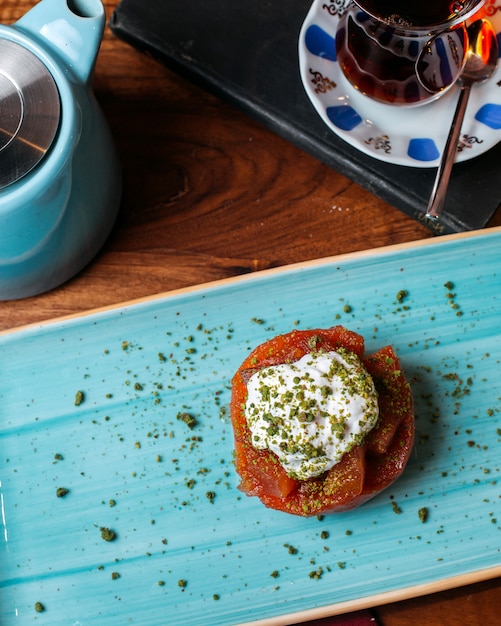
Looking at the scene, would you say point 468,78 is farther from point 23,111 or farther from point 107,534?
point 107,534

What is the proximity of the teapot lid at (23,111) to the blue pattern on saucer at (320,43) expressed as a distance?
27.4 inches

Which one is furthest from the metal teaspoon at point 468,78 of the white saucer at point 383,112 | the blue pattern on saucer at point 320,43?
the blue pattern on saucer at point 320,43

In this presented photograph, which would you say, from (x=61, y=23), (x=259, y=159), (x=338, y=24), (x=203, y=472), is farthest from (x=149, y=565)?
(x=338, y=24)

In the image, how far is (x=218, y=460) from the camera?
1798mm

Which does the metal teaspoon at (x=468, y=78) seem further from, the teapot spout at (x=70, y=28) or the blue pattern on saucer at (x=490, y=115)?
the teapot spout at (x=70, y=28)

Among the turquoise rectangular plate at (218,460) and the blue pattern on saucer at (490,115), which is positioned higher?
the blue pattern on saucer at (490,115)

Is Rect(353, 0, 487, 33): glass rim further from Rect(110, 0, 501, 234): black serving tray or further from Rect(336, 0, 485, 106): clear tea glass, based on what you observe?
Rect(110, 0, 501, 234): black serving tray

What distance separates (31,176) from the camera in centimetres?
151

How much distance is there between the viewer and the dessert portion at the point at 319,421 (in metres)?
1.57

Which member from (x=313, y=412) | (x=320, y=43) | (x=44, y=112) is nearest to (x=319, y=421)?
(x=313, y=412)

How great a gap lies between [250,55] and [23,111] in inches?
27.9

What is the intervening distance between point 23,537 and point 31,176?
2.87 ft

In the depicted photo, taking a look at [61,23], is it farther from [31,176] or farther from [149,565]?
[149,565]

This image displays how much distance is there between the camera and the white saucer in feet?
5.92
